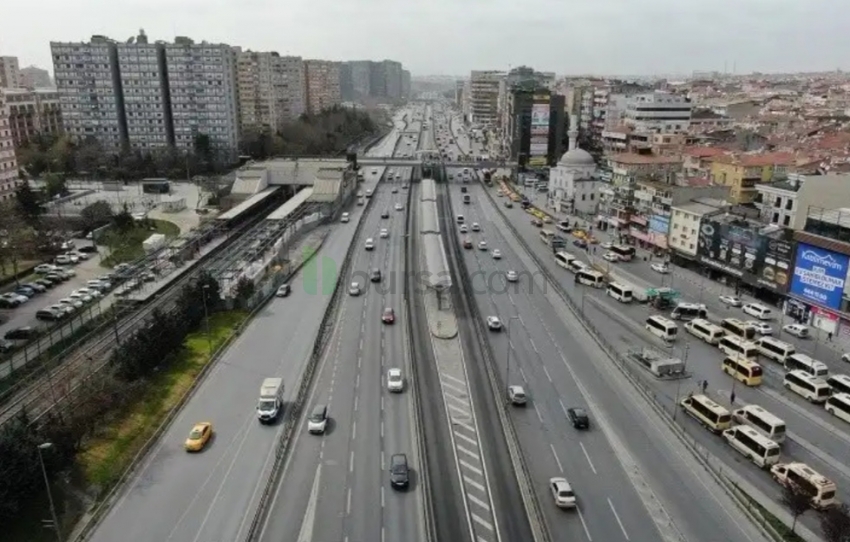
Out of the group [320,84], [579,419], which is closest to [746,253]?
[579,419]

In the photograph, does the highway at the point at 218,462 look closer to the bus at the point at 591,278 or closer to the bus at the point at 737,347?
the bus at the point at 591,278

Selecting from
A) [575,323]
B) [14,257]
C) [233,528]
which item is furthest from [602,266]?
[14,257]

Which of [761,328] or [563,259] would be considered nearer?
[761,328]

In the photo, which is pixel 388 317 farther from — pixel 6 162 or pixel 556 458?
pixel 6 162

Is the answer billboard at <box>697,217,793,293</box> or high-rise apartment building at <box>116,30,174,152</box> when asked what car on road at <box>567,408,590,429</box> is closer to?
billboard at <box>697,217,793,293</box>

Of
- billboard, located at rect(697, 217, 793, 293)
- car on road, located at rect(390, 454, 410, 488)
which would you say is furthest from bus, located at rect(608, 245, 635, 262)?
car on road, located at rect(390, 454, 410, 488)

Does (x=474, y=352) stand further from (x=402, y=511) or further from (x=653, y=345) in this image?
(x=402, y=511)
